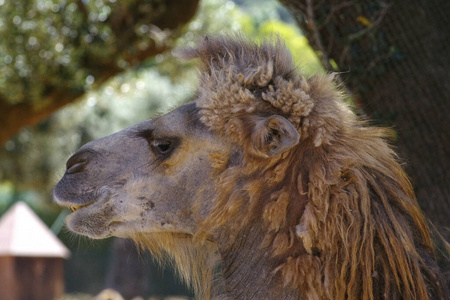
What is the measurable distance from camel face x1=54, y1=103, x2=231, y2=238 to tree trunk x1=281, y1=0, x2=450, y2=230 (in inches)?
55.8

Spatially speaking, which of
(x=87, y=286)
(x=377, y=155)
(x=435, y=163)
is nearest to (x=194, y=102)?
(x=377, y=155)

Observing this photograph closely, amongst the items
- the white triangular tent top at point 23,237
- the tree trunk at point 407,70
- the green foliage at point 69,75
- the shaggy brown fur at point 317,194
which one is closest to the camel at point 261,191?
the shaggy brown fur at point 317,194

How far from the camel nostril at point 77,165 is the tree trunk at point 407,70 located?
1.77 meters

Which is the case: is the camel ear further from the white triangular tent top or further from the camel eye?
the white triangular tent top

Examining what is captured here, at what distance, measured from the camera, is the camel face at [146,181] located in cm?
309

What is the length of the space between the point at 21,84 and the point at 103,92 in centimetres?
366

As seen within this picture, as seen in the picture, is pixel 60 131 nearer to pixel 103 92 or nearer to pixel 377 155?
pixel 103 92

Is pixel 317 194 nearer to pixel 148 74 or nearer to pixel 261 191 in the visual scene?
pixel 261 191

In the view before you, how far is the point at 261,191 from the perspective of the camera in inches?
116

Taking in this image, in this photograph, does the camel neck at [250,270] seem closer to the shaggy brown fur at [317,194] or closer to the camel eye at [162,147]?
the shaggy brown fur at [317,194]

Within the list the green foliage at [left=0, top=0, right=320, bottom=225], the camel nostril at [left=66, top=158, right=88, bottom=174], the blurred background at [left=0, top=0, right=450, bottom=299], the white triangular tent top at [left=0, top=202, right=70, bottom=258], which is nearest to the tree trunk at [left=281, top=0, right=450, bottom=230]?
the blurred background at [left=0, top=0, right=450, bottom=299]

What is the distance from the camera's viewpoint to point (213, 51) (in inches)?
133

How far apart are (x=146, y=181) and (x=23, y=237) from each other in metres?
Answer: 10.4

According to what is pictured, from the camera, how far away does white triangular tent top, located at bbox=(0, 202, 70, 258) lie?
12.5 meters
